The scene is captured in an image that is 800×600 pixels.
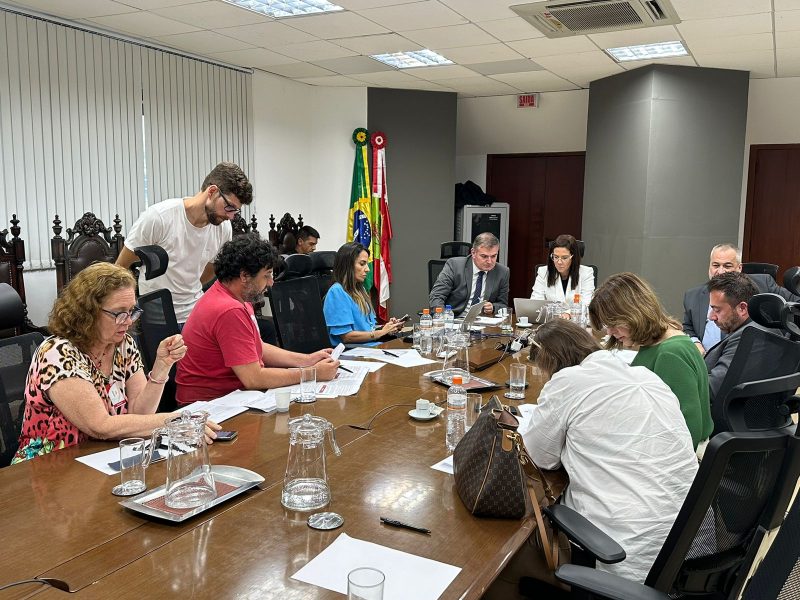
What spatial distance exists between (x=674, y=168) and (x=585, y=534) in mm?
5753

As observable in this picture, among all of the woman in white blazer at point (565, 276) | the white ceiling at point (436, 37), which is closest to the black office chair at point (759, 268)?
the woman in white blazer at point (565, 276)

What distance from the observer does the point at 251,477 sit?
1.93m

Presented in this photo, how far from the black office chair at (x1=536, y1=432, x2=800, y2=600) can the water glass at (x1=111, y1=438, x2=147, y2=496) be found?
3.79ft

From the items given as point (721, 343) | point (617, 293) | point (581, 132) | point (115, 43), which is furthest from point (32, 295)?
point (581, 132)

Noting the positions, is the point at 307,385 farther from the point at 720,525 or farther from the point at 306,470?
the point at 720,525

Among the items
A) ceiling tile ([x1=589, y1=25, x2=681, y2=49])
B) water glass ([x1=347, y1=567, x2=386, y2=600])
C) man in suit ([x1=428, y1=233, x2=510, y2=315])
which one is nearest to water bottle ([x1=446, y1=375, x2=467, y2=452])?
water glass ([x1=347, y1=567, x2=386, y2=600])

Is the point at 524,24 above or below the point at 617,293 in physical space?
above

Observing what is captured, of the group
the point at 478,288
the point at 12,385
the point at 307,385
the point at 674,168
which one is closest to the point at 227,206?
the point at 307,385

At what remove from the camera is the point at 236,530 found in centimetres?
164

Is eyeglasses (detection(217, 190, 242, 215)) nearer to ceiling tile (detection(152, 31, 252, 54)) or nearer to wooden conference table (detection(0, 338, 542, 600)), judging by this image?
wooden conference table (detection(0, 338, 542, 600))

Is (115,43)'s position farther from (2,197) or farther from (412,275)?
(412,275)

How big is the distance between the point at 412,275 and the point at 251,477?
6310 millimetres

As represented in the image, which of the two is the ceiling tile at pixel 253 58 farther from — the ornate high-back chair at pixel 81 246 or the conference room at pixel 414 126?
the ornate high-back chair at pixel 81 246

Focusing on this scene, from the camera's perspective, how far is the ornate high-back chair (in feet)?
16.5
